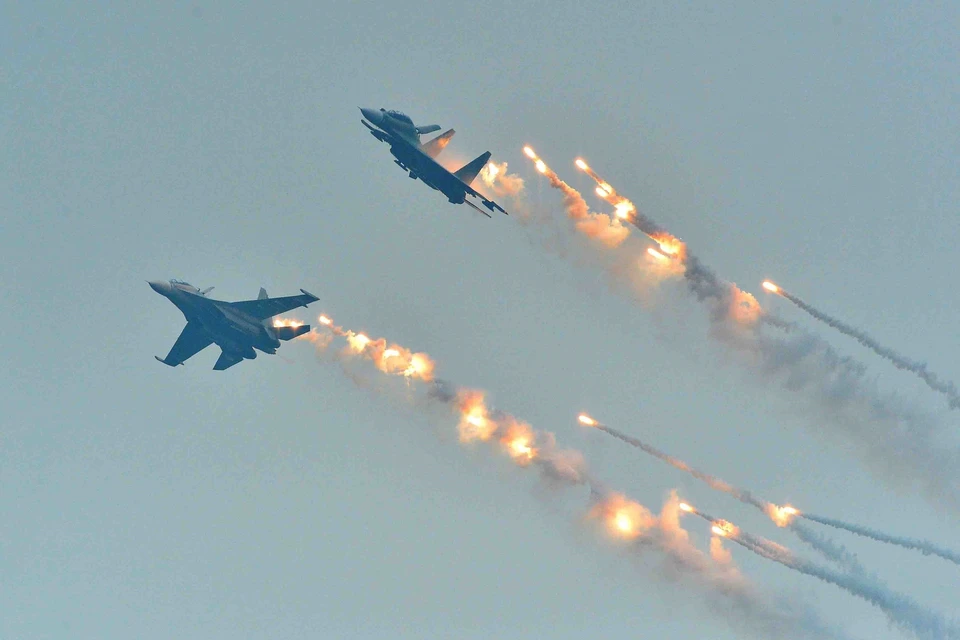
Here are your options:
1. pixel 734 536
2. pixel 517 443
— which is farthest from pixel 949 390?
pixel 517 443

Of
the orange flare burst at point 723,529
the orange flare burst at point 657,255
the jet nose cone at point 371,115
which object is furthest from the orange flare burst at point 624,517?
the jet nose cone at point 371,115

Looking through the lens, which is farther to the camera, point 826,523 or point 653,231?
point 653,231

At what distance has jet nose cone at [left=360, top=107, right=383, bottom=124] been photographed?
75.0 m

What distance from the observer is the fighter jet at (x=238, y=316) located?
7994cm

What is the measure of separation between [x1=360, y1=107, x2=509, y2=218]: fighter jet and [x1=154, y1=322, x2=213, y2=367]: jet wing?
31764 millimetres

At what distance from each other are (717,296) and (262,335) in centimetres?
4200

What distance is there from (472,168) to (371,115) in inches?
393

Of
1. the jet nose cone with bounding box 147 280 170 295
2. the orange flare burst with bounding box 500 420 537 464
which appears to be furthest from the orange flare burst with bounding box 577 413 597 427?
the jet nose cone with bounding box 147 280 170 295

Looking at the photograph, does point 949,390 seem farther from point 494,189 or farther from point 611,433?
point 494,189

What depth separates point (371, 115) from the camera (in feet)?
246

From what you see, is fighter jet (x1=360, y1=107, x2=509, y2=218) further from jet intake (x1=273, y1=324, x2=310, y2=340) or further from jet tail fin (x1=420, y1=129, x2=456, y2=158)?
jet intake (x1=273, y1=324, x2=310, y2=340)

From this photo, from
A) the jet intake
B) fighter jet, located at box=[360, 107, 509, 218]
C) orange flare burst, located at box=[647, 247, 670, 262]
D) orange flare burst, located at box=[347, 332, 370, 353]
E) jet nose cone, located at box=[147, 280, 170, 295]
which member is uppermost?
orange flare burst, located at box=[647, 247, 670, 262]

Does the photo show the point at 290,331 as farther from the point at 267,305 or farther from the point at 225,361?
the point at 225,361

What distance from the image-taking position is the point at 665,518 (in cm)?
7794
